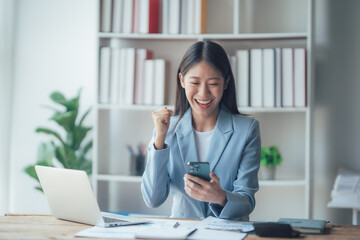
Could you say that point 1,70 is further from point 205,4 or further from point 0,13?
point 205,4

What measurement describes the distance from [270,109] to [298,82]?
0.80ft

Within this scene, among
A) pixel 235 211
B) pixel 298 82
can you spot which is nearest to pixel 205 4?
pixel 298 82

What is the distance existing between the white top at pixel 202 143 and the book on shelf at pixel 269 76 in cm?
107

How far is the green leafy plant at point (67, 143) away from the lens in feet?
10.6

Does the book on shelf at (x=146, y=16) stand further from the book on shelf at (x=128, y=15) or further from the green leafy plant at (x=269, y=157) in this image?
the green leafy plant at (x=269, y=157)

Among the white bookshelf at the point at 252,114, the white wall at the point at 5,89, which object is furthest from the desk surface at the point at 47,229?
the white wall at the point at 5,89

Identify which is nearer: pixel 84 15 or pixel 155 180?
pixel 155 180

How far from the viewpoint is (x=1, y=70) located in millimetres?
3510

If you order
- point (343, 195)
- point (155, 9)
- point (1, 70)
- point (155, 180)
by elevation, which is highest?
point (155, 9)

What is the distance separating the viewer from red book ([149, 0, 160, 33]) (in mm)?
3119

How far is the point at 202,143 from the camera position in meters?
2.04

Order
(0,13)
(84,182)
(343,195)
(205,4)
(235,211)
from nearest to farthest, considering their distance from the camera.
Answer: (84,182)
(235,211)
(343,195)
(205,4)
(0,13)

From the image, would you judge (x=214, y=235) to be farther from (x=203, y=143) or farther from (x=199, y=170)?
(x=203, y=143)

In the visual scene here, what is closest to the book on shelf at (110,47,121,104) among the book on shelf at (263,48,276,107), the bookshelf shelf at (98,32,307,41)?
the bookshelf shelf at (98,32,307,41)
